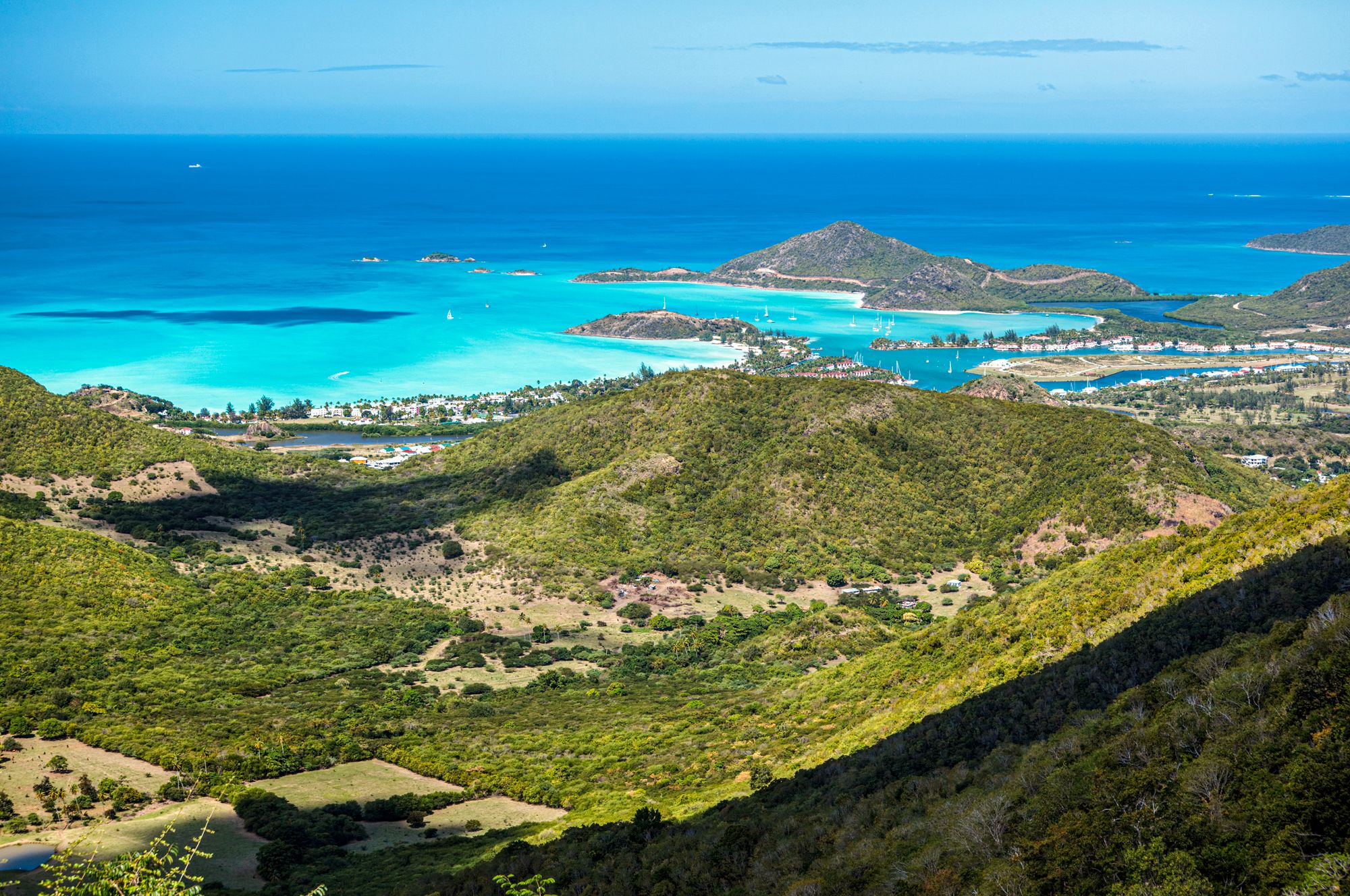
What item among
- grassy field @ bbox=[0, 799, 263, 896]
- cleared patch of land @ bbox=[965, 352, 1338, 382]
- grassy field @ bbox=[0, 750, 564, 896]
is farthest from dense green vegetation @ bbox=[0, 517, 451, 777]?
cleared patch of land @ bbox=[965, 352, 1338, 382]

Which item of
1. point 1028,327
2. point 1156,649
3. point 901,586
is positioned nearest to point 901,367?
point 1028,327

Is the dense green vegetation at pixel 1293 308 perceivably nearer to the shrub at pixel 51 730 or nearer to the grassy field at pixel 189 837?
the grassy field at pixel 189 837

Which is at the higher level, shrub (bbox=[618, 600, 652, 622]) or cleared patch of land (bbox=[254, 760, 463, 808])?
cleared patch of land (bbox=[254, 760, 463, 808])

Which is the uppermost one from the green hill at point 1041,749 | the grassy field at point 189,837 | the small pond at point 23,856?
the green hill at point 1041,749

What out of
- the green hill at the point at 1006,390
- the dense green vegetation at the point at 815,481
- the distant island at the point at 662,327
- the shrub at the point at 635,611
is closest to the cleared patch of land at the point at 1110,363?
the green hill at the point at 1006,390

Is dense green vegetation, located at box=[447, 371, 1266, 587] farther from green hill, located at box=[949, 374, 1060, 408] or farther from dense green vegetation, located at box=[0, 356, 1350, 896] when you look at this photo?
green hill, located at box=[949, 374, 1060, 408]

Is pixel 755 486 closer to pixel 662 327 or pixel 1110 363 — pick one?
pixel 662 327
